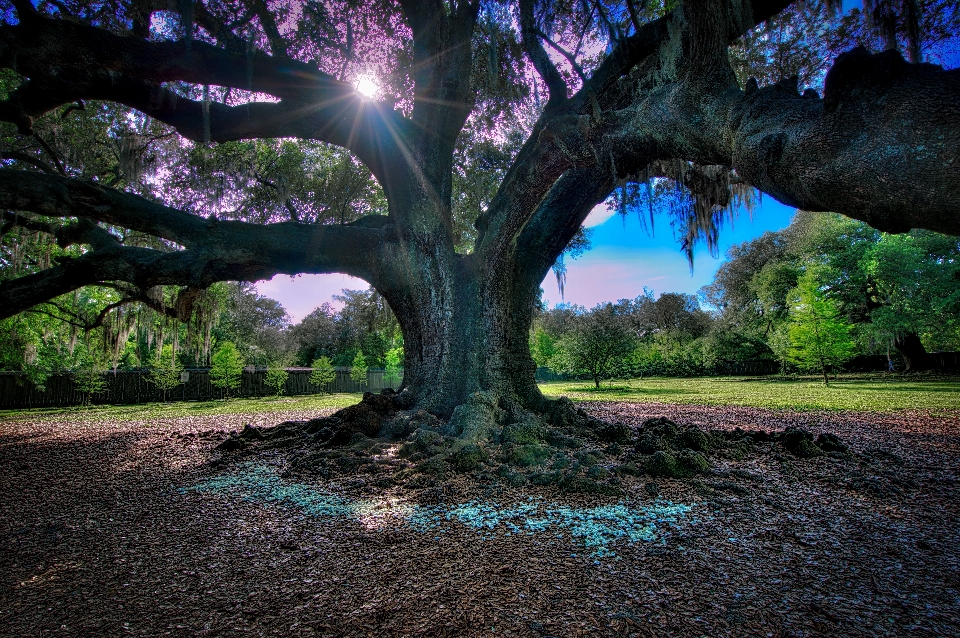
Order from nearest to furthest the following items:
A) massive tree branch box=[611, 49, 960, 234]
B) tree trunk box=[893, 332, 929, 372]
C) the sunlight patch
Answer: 1. massive tree branch box=[611, 49, 960, 234]
2. the sunlight patch
3. tree trunk box=[893, 332, 929, 372]

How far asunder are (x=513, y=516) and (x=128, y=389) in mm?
21364

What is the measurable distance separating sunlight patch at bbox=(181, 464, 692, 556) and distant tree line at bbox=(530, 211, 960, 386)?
52.6ft

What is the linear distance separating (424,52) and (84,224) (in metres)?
5.90

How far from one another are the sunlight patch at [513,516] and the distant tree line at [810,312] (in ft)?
52.6

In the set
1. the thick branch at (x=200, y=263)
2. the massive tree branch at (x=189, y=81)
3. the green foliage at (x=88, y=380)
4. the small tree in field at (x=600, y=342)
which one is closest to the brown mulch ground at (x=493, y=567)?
the thick branch at (x=200, y=263)

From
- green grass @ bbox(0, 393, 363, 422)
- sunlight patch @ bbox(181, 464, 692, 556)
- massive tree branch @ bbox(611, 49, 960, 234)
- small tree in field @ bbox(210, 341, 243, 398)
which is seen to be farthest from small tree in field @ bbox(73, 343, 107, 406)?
massive tree branch @ bbox(611, 49, 960, 234)

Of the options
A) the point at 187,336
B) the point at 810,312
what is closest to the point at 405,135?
the point at 187,336

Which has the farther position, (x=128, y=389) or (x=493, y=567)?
(x=128, y=389)

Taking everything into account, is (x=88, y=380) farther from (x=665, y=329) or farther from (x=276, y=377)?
(x=665, y=329)

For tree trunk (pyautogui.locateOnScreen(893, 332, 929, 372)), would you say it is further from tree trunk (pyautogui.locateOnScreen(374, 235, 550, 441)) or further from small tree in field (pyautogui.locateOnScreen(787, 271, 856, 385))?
tree trunk (pyautogui.locateOnScreen(374, 235, 550, 441))

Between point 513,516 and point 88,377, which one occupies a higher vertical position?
point 88,377

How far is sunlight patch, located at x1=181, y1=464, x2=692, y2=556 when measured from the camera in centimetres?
250

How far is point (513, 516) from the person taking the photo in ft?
9.21

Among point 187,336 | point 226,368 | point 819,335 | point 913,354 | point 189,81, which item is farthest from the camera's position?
point 913,354
